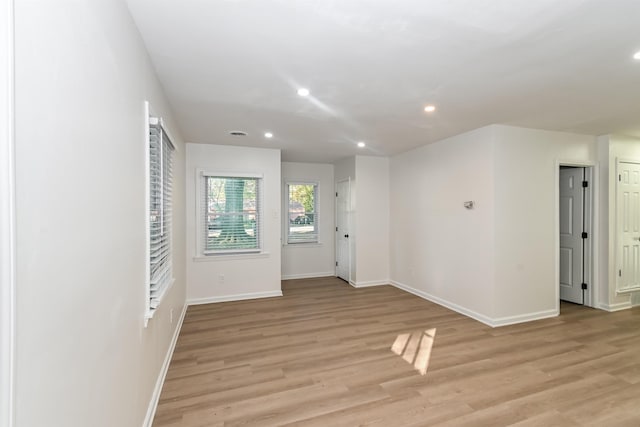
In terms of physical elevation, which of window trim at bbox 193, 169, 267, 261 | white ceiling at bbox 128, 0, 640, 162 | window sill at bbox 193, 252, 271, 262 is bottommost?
window sill at bbox 193, 252, 271, 262

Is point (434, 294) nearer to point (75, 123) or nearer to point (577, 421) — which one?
point (577, 421)

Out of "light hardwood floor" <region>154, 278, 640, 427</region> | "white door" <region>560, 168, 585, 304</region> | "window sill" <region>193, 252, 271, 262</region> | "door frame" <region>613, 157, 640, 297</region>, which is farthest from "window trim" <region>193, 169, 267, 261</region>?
"door frame" <region>613, 157, 640, 297</region>

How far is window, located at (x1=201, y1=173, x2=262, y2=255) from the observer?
15.5ft

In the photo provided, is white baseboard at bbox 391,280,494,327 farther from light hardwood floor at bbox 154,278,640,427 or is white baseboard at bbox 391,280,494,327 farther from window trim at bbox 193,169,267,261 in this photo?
window trim at bbox 193,169,267,261

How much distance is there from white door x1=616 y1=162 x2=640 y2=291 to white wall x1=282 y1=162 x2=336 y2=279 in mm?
4670

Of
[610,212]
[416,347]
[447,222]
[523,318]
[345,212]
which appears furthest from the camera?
[345,212]

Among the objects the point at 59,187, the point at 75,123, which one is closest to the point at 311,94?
the point at 75,123

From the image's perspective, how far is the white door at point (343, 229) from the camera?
5918 mm

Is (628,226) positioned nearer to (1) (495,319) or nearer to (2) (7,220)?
(1) (495,319)

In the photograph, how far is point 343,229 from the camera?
6.13m

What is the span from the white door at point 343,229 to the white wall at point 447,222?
0.88 metres

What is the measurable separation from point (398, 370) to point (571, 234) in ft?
12.8

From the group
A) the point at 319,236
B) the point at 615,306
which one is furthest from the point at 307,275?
the point at 615,306

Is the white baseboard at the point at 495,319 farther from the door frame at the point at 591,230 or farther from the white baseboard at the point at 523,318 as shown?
the door frame at the point at 591,230
